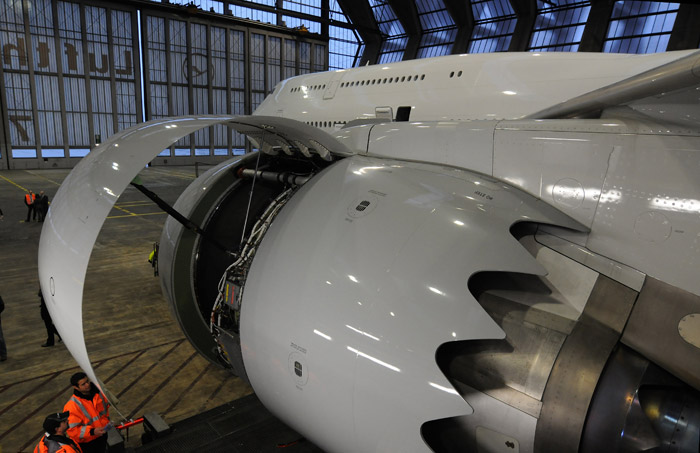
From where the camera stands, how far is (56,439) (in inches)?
155

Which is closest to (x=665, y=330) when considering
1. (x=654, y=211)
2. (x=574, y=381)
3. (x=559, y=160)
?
(x=574, y=381)

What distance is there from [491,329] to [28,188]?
29.6 m

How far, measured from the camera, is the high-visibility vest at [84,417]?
14.1 ft

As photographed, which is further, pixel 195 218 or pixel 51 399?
pixel 51 399

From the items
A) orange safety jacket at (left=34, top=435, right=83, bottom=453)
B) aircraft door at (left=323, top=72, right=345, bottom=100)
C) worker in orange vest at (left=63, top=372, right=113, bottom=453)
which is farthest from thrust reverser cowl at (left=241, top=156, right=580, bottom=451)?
aircraft door at (left=323, top=72, right=345, bottom=100)

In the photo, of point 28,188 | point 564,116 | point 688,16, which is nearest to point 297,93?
point 564,116

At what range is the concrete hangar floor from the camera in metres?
4.82

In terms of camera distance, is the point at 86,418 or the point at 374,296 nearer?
the point at 374,296

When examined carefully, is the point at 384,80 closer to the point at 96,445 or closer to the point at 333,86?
the point at 333,86

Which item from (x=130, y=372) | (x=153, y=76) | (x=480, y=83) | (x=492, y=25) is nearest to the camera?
(x=130, y=372)

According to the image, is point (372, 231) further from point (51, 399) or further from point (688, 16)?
point (688, 16)

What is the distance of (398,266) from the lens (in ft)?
9.95

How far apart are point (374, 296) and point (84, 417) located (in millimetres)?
3388

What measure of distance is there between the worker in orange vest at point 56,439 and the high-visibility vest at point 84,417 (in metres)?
0.22
